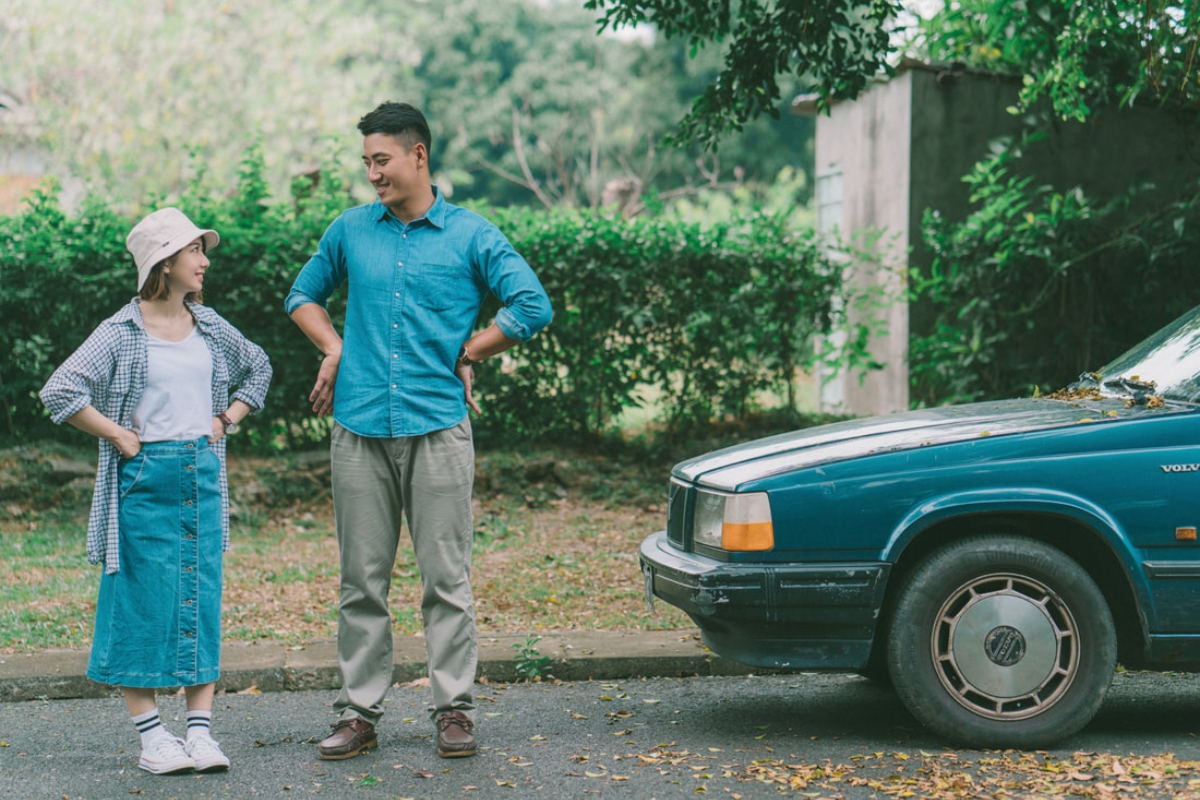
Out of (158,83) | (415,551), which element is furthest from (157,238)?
(158,83)

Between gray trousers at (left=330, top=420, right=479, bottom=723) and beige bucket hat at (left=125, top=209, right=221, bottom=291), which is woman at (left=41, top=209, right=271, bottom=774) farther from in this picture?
gray trousers at (left=330, top=420, right=479, bottom=723)

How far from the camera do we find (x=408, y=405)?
4.47 metres

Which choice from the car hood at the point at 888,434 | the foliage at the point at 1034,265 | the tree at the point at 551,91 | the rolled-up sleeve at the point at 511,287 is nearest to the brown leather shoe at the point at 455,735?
the car hood at the point at 888,434

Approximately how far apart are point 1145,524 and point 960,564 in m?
0.62

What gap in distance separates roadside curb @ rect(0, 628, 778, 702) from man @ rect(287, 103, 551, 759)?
1152mm

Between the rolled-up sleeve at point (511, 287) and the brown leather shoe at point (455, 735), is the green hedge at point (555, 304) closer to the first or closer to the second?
the rolled-up sleeve at point (511, 287)

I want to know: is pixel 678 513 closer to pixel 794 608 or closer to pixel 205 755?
pixel 794 608

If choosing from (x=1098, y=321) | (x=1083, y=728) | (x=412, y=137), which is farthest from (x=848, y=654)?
(x=1098, y=321)

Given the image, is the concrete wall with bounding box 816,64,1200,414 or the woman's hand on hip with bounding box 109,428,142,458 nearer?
the woman's hand on hip with bounding box 109,428,142,458

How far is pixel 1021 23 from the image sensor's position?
33.5 ft

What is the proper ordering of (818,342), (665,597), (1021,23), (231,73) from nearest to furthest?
1. (665,597)
2. (1021,23)
3. (818,342)
4. (231,73)

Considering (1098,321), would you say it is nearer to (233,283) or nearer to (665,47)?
(233,283)

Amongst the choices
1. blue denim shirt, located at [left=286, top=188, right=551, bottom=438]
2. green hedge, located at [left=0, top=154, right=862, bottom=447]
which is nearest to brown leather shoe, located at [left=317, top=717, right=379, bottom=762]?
blue denim shirt, located at [left=286, top=188, right=551, bottom=438]

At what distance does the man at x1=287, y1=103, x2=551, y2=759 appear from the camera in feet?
14.7
